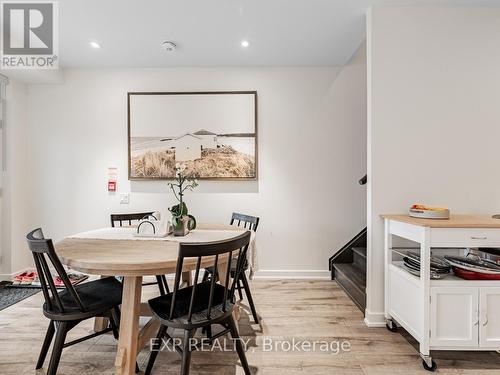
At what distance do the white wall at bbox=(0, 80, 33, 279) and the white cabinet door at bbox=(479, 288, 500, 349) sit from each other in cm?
461

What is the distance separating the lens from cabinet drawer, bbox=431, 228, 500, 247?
1748mm

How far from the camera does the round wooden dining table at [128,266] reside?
1.50 metres

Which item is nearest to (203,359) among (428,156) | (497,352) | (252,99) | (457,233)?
(457,233)

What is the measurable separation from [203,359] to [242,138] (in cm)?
235

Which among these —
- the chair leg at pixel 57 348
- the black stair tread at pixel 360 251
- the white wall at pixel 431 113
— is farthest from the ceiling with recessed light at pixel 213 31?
the chair leg at pixel 57 348

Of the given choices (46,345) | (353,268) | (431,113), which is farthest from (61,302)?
(431,113)

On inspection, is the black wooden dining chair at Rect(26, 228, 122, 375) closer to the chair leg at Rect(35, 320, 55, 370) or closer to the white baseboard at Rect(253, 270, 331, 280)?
the chair leg at Rect(35, 320, 55, 370)

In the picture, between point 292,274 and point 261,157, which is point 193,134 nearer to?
point 261,157

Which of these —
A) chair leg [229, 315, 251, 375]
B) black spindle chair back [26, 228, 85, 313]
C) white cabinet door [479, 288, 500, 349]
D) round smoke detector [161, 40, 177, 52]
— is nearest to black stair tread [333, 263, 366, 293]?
white cabinet door [479, 288, 500, 349]

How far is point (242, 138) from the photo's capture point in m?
3.40

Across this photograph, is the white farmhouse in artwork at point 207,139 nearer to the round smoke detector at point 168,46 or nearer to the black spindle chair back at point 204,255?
the round smoke detector at point 168,46

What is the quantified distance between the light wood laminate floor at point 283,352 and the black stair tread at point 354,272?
24 centimetres

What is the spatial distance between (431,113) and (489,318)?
5.07 ft

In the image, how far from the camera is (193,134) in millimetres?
3408
